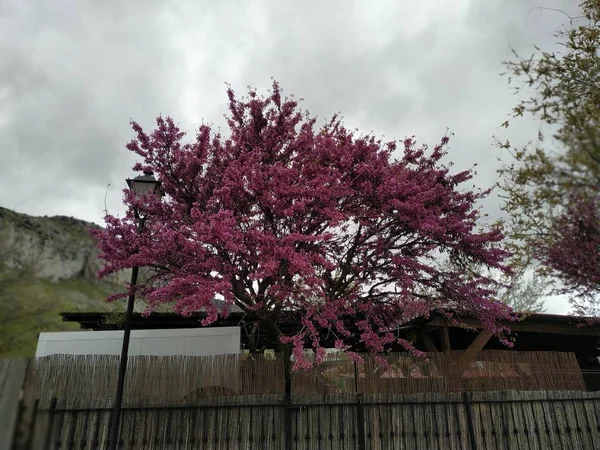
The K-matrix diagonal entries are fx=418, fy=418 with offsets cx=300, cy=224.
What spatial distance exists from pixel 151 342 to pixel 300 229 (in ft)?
18.4

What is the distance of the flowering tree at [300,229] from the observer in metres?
7.05

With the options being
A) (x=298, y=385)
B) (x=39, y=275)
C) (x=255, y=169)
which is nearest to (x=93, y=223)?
(x=255, y=169)

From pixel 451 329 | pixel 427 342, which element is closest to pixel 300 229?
pixel 427 342

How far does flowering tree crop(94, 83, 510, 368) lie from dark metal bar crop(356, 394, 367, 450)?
3.38ft

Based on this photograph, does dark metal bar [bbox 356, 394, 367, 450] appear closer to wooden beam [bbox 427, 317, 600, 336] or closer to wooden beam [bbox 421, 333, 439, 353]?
wooden beam [bbox 421, 333, 439, 353]

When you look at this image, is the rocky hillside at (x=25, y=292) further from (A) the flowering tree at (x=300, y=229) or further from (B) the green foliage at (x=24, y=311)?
(A) the flowering tree at (x=300, y=229)

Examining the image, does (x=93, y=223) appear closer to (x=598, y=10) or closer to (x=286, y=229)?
(x=286, y=229)

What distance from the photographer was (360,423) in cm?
759

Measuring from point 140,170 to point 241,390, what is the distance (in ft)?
16.0

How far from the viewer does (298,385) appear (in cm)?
812

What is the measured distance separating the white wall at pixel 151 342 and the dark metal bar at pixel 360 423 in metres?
3.88

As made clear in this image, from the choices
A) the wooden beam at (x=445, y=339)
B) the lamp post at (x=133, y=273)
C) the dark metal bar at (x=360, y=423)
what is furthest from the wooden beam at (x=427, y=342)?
the lamp post at (x=133, y=273)

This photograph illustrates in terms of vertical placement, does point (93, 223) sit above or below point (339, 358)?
above

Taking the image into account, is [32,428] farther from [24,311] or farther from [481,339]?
[481,339]
